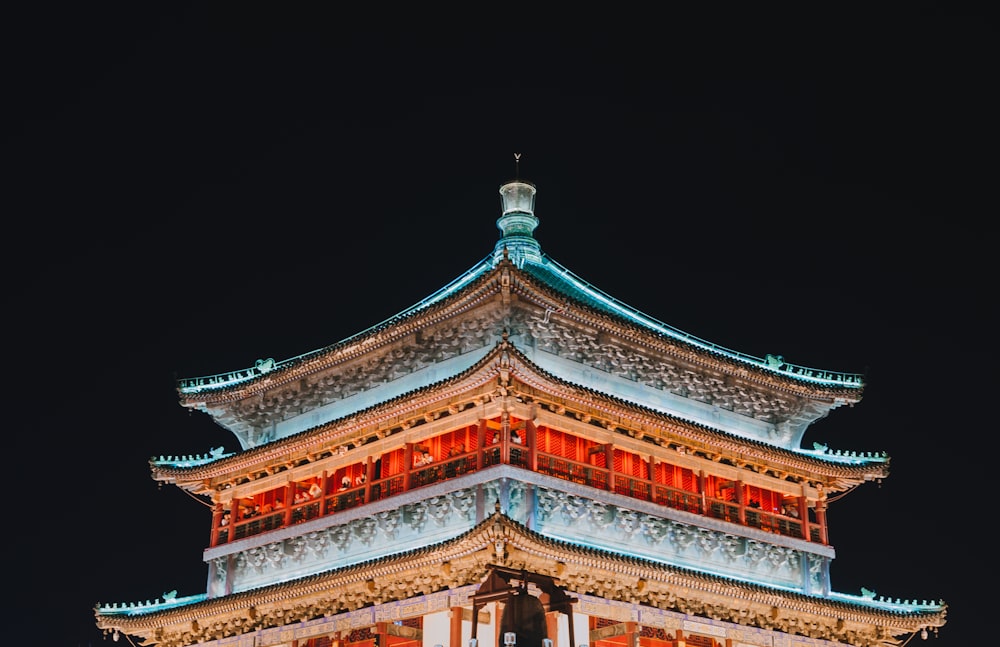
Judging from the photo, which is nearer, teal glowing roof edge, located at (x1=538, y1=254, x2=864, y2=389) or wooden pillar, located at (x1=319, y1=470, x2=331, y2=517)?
wooden pillar, located at (x1=319, y1=470, x2=331, y2=517)

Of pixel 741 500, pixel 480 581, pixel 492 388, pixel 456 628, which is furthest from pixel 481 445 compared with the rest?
pixel 741 500

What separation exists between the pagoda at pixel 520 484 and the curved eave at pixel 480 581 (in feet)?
0.18

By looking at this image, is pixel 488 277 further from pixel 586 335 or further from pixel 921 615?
pixel 921 615

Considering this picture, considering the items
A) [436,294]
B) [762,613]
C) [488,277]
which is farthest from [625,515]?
[436,294]

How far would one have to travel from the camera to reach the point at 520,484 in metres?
23.4

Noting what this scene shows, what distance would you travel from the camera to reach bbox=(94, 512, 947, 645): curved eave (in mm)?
21922

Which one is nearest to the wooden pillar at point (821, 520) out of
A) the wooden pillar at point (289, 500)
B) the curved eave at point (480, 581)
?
the curved eave at point (480, 581)

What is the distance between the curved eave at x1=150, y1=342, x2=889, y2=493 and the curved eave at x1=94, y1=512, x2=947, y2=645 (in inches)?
130

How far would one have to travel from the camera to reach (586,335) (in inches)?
1046

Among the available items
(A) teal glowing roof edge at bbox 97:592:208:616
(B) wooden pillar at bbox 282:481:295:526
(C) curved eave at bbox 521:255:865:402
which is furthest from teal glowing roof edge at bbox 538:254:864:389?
(A) teal glowing roof edge at bbox 97:592:208:616

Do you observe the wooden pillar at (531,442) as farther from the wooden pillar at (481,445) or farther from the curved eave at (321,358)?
the curved eave at (321,358)

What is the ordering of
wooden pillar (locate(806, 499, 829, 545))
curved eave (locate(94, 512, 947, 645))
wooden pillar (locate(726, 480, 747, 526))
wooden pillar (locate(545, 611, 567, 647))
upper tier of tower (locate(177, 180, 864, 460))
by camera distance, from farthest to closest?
1. wooden pillar (locate(806, 499, 829, 545))
2. wooden pillar (locate(726, 480, 747, 526))
3. upper tier of tower (locate(177, 180, 864, 460))
4. curved eave (locate(94, 512, 947, 645))
5. wooden pillar (locate(545, 611, 567, 647))

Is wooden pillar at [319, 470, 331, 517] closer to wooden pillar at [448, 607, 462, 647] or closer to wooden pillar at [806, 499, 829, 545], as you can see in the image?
wooden pillar at [448, 607, 462, 647]

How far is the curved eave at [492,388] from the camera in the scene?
23578 millimetres
